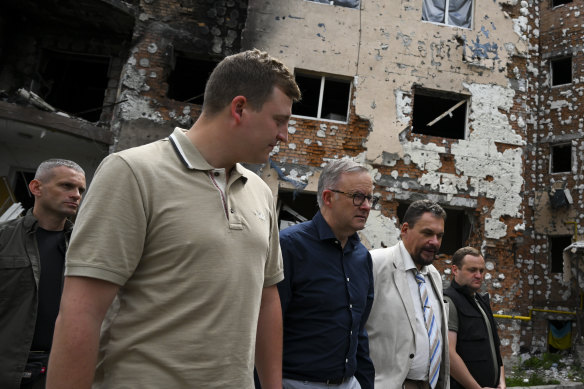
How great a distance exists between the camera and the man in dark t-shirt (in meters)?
2.89

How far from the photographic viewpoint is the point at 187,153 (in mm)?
1638

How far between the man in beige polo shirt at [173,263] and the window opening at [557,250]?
655 inches

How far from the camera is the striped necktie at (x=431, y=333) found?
133 inches

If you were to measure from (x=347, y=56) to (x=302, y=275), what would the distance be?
9.32m

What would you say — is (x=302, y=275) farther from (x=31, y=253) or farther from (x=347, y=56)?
(x=347, y=56)

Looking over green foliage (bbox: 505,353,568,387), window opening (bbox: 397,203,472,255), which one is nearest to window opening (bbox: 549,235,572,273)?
green foliage (bbox: 505,353,568,387)

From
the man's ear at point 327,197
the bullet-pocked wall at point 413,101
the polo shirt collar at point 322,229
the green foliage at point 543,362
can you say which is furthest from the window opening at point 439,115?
the polo shirt collar at point 322,229

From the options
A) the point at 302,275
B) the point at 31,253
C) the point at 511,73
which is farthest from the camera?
the point at 511,73

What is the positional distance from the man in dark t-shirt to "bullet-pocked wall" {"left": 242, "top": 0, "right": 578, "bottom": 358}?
7.14 m

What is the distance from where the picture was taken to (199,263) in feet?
4.89

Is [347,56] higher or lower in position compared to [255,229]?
higher

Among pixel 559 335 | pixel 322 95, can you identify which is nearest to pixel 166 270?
pixel 322 95

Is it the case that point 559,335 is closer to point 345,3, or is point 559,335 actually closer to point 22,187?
point 345,3

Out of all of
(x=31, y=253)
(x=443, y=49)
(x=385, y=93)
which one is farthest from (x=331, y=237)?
(x=443, y=49)
